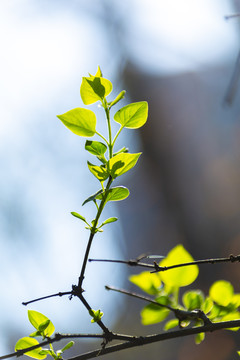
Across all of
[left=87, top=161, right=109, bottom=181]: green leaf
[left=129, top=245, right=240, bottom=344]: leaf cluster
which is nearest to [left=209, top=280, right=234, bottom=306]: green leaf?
[left=129, top=245, right=240, bottom=344]: leaf cluster

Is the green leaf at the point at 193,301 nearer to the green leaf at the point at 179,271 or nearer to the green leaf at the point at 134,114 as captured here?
the green leaf at the point at 179,271

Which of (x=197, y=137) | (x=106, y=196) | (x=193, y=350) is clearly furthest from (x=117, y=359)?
(x=106, y=196)

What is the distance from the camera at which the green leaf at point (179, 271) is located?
0.22 meters

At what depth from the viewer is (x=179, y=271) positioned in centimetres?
23

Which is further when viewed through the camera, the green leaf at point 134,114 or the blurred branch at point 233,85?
the blurred branch at point 233,85

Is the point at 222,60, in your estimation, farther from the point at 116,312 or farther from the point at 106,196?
the point at 106,196

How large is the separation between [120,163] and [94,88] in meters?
0.04

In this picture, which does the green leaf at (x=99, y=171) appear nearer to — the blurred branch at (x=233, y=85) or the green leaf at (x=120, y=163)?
the green leaf at (x=120, y=163)

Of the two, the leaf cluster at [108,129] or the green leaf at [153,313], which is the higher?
the leaf cluster at [108,129]

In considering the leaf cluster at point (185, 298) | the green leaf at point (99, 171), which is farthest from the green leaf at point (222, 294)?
the green leaf at point (99, 171)

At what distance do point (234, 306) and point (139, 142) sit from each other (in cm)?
105

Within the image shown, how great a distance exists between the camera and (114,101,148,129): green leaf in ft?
0.59

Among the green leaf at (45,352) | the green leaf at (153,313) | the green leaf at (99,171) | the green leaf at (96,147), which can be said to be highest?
the green leaf at (96,147)

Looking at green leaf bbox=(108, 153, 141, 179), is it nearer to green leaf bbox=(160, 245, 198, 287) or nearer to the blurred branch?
green leaf bbox=(160, 245, 198, 287)
